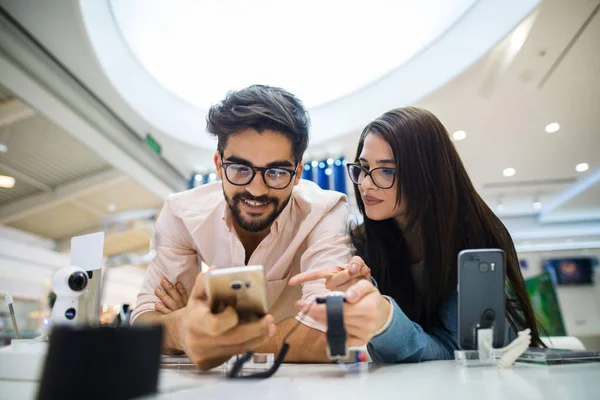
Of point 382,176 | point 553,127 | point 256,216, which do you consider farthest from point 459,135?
point 256,216

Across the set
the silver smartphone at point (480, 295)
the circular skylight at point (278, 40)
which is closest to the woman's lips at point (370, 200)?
the silver smartphone at point (480, 295)

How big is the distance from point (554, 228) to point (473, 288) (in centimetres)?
1035

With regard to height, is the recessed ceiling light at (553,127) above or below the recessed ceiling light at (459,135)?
above

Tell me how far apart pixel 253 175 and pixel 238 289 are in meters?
0.83

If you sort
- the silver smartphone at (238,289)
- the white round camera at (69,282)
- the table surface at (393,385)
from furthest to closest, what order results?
1. the white round camera at (69,282)
2. the silver smartphone at (238,289)
3. the table surface at (393,385)

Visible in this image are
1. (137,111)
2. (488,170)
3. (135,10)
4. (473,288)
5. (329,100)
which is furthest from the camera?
(488,170)

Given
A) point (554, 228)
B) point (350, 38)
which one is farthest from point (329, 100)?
point (554, 228)

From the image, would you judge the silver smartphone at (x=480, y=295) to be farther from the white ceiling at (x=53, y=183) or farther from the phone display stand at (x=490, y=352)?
the white ceiling at (x=53, y=183)

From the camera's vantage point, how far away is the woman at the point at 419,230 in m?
1.20

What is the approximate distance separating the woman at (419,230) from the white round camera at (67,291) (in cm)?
68

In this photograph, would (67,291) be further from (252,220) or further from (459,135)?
(459,135)

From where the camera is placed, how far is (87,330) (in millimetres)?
392

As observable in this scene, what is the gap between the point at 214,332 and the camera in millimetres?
741

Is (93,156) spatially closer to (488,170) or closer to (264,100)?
(264,100)
